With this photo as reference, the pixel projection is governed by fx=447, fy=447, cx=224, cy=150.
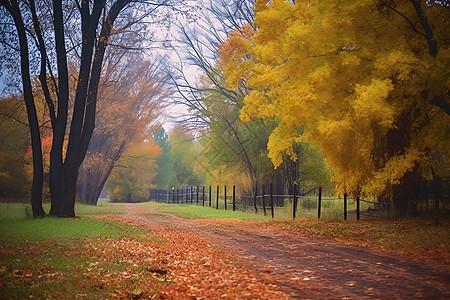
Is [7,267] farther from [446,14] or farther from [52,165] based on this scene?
[446,14]

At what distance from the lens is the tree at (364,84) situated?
1295 cm

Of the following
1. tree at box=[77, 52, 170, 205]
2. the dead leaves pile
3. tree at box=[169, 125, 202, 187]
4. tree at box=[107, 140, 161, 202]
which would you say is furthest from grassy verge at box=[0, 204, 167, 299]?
tree at box=[169, 125, 202, 187]

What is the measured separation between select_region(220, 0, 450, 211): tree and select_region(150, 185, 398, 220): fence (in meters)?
2.09

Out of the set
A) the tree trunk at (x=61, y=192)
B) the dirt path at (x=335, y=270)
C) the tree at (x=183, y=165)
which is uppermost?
the tree at (x=183, y=165)

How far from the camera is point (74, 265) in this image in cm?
711

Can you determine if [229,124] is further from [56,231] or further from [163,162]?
[163,162]

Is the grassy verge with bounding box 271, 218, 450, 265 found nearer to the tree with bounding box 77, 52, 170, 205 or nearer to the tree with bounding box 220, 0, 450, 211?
the tree with bounding box 220, 0, 450, 211

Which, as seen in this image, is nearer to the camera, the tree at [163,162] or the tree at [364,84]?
the tree at [364,84]

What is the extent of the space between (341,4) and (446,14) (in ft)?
11.2

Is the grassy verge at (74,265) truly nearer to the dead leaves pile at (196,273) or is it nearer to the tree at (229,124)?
the dead leaves pile at (196,273)

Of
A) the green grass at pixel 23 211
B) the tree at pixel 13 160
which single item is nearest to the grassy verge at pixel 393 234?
the green grass at pixel 23 211

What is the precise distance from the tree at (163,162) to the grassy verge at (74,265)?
5891cm

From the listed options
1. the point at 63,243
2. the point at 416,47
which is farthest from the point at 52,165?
the point at 416,47

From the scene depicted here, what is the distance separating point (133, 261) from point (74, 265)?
1.27 m
